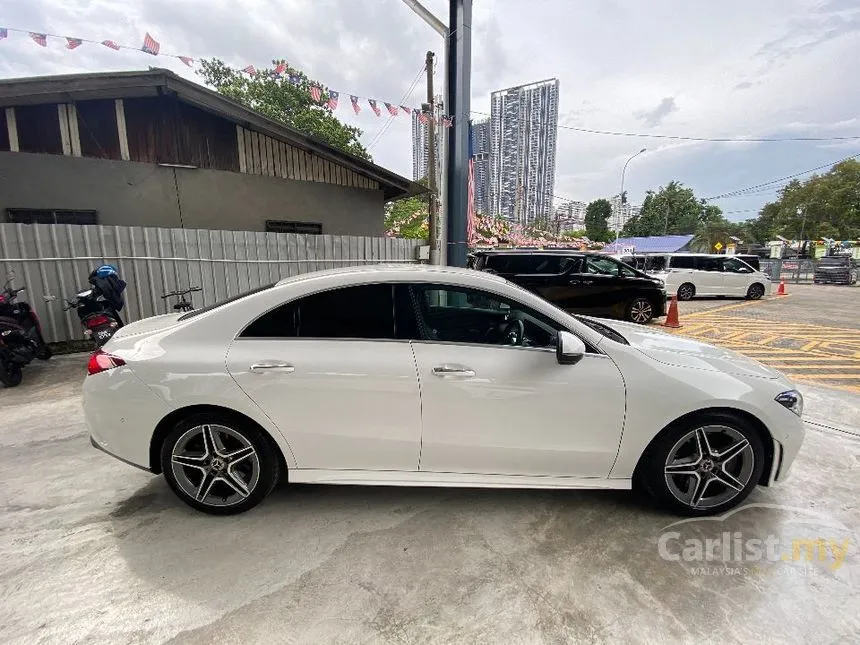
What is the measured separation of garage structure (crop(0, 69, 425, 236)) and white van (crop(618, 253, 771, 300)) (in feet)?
32.8

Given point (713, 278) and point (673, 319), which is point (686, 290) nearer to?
point (713, 278)

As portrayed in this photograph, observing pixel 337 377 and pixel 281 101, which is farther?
pixel 281 101

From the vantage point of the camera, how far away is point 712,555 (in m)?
2.20

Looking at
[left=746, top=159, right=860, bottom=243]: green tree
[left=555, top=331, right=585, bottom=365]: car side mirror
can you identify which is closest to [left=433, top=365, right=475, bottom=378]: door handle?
[left=555, top=331, right=585, bottom=365]: car side mirror

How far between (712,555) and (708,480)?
16.0 inches

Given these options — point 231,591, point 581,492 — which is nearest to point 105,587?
point 231,591

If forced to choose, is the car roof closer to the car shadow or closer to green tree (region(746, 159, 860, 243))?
the car shadow

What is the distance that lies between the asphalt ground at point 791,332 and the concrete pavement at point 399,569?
3661mm

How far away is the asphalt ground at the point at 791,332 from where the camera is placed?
5715 mm

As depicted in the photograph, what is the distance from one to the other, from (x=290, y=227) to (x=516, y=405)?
8.53m

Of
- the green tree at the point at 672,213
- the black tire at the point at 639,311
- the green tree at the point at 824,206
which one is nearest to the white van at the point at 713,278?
the black tire at the point at 639,311

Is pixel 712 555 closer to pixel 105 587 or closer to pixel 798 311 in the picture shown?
pixel 105 587

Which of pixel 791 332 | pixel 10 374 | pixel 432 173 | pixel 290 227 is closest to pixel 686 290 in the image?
pixel 791 332

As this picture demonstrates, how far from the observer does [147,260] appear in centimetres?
644
